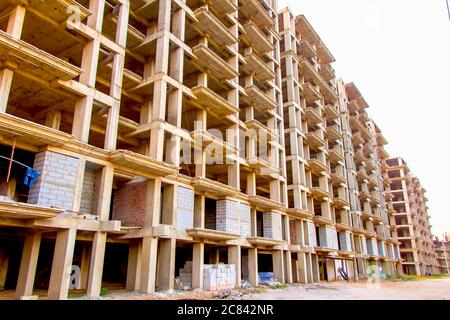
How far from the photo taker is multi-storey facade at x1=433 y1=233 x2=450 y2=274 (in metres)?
111

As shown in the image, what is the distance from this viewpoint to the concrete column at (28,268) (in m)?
15.7

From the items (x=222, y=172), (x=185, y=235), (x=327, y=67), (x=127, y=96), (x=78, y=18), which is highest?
(x=327, y=67)

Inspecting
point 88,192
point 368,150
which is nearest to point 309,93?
point 368,150

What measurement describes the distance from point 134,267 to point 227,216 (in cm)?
865

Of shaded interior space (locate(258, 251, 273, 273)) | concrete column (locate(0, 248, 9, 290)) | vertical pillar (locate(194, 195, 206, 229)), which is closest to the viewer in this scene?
concrete column (locate(0, 248, 9, 290))

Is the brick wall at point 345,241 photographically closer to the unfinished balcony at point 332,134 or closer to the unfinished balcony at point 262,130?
the unfinished balcony at point 332,134

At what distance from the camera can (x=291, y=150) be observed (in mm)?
40250

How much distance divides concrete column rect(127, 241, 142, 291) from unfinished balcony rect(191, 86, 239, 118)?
1221cm

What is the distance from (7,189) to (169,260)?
10.0 m

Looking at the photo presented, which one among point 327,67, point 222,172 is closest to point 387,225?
point 327,67

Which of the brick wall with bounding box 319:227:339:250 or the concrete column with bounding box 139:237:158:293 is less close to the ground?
the brick wall with bounding box 319:227:339:250

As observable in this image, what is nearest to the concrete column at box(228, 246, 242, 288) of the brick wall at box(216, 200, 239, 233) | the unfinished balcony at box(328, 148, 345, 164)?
the brick wall at box(216, 200, 239, 233)

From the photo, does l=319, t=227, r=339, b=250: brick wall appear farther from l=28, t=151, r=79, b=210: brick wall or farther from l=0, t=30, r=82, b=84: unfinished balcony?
l=0, t=30, r=82, b=84: unfinished balcony
